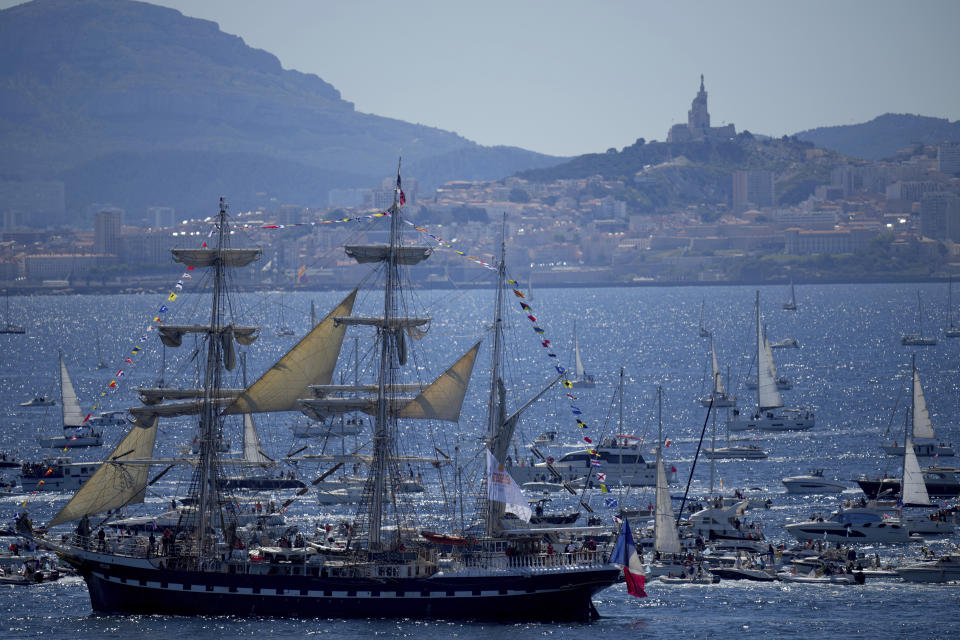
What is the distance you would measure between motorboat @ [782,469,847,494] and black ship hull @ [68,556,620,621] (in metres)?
24.8

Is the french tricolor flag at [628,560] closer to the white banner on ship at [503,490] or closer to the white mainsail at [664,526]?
the white banner on ship at [503,490]

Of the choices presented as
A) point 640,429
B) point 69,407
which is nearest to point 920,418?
point 640,429

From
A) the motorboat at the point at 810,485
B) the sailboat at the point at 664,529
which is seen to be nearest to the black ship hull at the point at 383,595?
the sailboat at the point at 664,529

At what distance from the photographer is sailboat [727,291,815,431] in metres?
83.7

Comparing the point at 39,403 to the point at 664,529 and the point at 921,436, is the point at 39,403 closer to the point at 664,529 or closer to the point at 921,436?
the point at 921,436

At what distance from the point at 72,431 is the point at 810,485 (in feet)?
128

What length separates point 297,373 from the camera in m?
43.0

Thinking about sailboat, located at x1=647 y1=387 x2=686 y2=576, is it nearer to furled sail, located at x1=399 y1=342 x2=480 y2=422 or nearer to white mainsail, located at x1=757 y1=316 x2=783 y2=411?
furled sail, located at x1=399 y1=342 x2=480 y2=422

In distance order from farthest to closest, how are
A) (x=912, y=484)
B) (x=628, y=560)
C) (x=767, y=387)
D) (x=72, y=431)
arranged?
(x=767, y=387) < (x=72, y=431) < (x=912, y=484) < (x=628, y=560)

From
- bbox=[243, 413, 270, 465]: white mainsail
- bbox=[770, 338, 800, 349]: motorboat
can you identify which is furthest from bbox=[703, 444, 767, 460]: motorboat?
bbox=[770, 338, 800, 349]: motorboat

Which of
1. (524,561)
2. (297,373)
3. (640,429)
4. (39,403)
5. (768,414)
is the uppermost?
(297,373)

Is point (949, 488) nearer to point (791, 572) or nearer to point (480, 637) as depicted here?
point (791, 572)

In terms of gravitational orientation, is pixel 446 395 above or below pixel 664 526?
above

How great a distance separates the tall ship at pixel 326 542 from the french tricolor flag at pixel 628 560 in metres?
0.50
